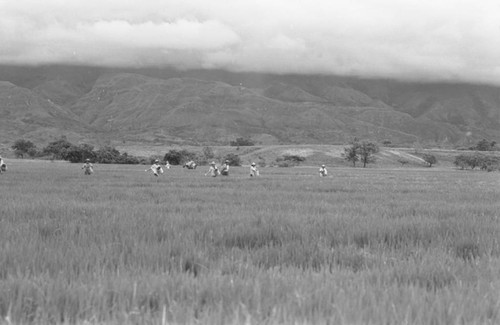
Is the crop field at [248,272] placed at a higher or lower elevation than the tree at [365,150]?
higher

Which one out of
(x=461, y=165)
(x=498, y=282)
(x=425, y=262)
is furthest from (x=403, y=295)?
(x=461, y=165)

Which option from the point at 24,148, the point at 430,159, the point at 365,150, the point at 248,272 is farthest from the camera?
the point at 430,159

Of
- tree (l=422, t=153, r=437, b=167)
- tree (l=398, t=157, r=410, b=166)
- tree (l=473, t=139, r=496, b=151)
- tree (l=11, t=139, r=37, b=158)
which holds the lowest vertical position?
tree (l=11, t=139, r=37, b=158)

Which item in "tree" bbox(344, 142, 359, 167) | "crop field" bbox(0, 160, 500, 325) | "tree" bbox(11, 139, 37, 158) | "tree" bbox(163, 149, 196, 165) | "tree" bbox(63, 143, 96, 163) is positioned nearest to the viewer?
"crop field" bbox(0, 160, 500, 325)

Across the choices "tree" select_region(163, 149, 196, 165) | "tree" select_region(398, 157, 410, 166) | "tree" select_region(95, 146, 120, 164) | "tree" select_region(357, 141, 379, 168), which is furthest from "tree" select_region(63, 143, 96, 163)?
"tree" select_region(398, 157, 410, 166)

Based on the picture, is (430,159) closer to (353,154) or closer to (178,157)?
(353,154)

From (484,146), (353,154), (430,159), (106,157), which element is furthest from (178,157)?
(484,146)

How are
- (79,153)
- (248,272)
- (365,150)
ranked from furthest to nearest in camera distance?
(365,150), (79,153), (248,272)

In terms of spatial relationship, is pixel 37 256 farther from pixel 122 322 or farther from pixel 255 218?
pixel 255 218

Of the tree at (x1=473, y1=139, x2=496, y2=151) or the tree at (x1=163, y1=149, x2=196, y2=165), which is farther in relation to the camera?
the tree at (x1=473, y1=139, x2=496, y2=151)

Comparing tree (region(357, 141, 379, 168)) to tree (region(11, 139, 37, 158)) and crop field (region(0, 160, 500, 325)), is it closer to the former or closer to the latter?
tree (region(11, 139, 37, 158))

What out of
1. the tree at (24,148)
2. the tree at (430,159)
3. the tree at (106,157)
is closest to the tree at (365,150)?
the tree at (430,159)

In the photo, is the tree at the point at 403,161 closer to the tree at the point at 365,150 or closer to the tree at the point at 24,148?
the tree at the point at 365,150

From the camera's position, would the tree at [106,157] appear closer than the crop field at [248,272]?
No
